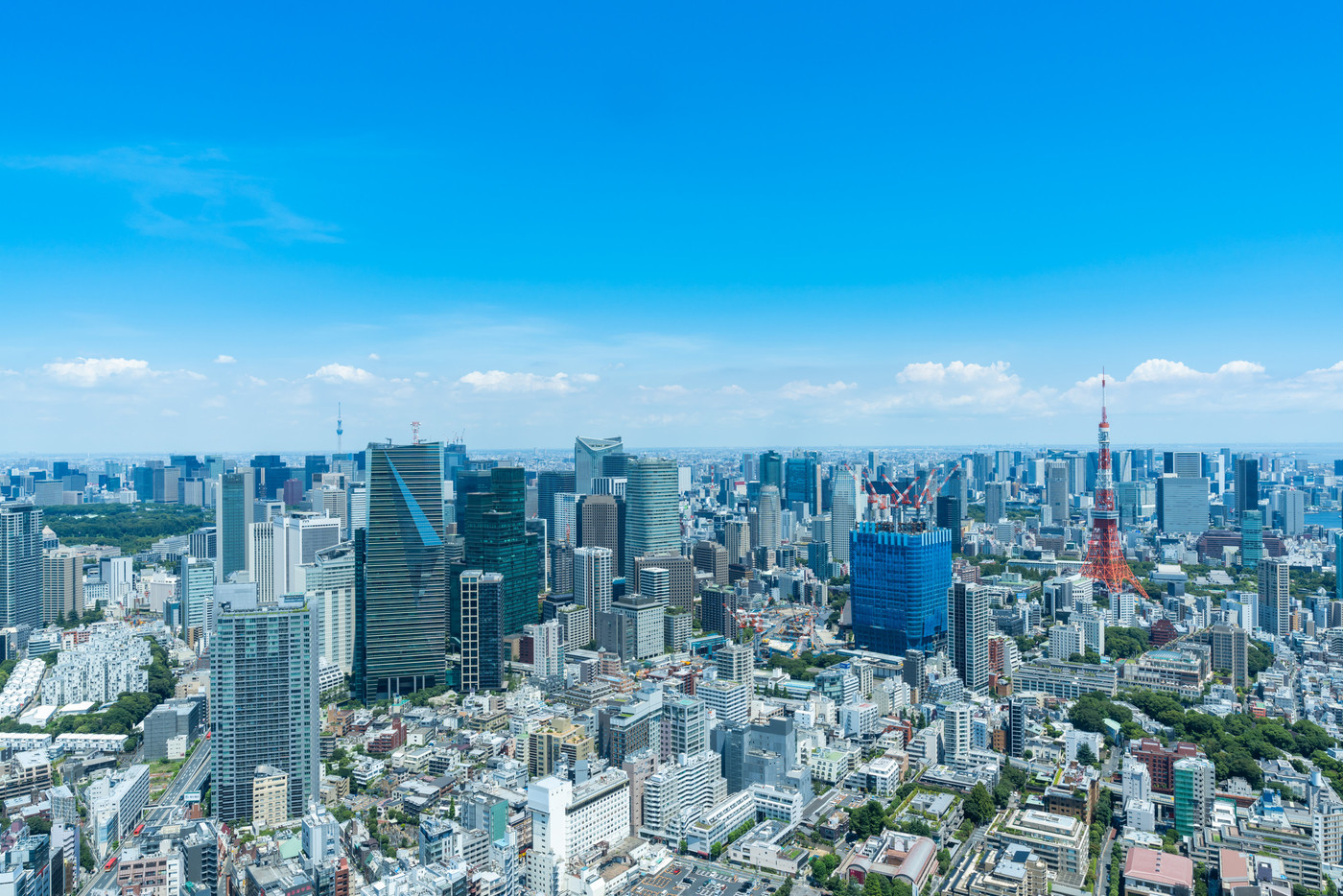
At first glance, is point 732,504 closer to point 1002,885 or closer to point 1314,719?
point 1314,719

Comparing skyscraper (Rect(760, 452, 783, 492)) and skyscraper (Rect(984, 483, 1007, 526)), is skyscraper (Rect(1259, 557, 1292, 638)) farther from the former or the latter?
skyscraper (Rect(760, 452, 783, 492))

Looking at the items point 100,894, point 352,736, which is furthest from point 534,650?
point 100,894

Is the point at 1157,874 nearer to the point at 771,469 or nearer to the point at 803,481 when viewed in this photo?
the point at 803,481

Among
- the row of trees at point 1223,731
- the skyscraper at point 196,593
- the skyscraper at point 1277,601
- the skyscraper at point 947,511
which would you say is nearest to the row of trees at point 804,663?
the row of trees at point 1223,731

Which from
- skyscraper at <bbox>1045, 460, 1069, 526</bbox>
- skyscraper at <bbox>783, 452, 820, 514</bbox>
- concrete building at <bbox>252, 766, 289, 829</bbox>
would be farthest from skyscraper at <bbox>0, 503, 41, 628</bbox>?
skyscraper at <bbox>1045, 460, 1069, 526</bbox>

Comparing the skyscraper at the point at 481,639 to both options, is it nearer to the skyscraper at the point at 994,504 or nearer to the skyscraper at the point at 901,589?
the skyscraper at the point at 901,589
